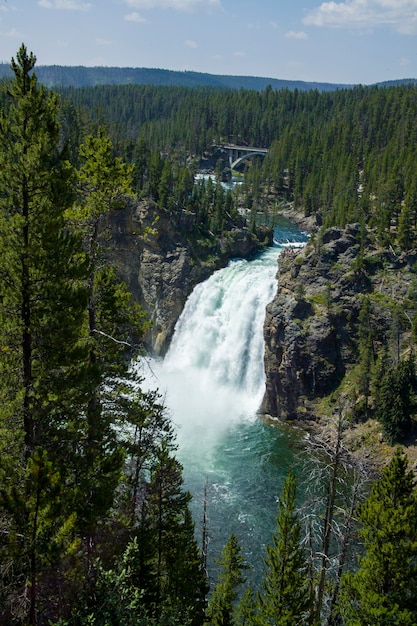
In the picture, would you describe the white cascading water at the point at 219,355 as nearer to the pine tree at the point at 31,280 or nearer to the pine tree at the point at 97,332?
the pine tree at the point at 97,332

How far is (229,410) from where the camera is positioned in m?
55.2

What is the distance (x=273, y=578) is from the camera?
66.0ft

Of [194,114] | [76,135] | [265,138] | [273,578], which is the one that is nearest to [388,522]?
[273,578]

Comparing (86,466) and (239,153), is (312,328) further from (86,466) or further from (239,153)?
(239,153)

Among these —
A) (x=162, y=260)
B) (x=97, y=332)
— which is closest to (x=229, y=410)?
(x=162, y=260)

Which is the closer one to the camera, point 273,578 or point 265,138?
point 273,578

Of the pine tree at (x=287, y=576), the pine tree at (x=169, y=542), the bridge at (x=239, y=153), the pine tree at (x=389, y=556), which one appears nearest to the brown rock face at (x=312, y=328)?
the pine tree at (x=169, y=542)

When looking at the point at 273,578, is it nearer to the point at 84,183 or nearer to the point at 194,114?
the point at 84,183

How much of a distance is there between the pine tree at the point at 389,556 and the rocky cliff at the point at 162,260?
1987 inches

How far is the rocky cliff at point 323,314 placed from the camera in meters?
51.9

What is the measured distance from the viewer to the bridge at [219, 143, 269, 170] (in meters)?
154

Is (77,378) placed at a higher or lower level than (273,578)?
higher

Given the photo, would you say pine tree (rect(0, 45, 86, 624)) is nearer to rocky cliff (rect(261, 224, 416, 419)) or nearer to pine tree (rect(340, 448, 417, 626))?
pine tree (rect(340, 448, 417, 626))

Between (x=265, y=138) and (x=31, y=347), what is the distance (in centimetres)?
16394
